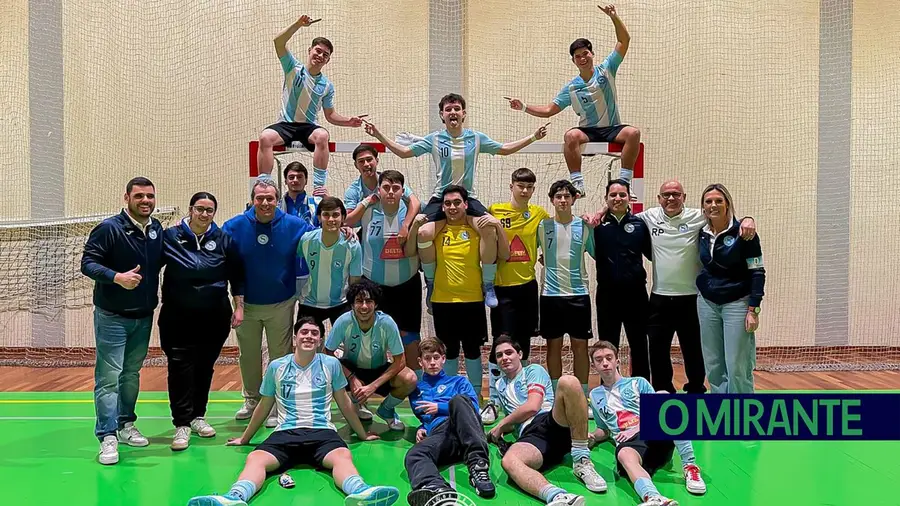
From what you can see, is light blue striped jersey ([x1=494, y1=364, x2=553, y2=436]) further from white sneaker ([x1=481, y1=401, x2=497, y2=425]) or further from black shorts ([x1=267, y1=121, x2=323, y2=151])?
black shorts ([x1=267, y1=121, x2=323, y2=151])

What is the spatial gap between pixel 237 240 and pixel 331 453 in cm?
210

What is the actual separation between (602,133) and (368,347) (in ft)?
11.2

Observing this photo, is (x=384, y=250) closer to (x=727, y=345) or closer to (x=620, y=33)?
(x=727, y=345)

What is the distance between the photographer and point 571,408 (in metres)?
4.53

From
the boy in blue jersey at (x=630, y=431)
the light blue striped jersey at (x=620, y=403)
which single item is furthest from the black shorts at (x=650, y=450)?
the light blue striped jersey at (x=620, y=403)

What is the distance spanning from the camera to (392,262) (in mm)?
6203

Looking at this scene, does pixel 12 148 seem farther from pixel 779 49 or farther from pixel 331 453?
pixel 779 49

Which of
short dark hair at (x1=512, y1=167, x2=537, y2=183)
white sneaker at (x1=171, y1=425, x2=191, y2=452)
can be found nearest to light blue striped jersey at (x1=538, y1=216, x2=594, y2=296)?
short dark hair at (x1=512, y1=167, x2=537, y2=183)

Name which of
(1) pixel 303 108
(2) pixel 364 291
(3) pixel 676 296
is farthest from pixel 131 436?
(3) pixel 676 296

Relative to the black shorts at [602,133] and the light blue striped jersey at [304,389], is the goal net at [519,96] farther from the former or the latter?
the light blue striped jersey at [304,389]

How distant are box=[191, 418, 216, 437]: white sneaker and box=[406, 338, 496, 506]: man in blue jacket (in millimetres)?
1817

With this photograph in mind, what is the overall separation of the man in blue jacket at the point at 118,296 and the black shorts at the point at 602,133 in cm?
431

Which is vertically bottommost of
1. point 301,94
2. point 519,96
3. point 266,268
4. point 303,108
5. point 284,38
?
point 266,268

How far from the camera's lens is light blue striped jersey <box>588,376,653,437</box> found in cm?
471
